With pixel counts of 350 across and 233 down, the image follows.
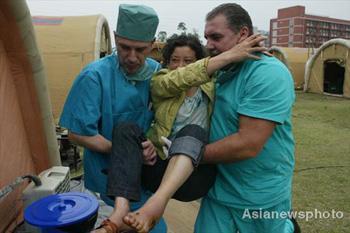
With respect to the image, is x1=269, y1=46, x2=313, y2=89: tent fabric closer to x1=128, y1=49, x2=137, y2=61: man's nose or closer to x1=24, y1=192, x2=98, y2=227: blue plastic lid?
x1=128, y1=49, x2=137, y2=61: man's nose

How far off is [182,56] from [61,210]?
137 centimetres

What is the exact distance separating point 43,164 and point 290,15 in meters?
65.5

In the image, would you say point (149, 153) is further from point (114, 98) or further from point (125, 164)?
point (114, 98)

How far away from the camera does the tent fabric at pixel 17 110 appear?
8.89 feet

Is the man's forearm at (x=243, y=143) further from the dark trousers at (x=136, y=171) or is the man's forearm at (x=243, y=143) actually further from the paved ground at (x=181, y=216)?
the paved ground at (x=181, y=216)

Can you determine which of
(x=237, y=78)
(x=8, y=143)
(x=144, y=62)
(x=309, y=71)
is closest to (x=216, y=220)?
(x=237, y=78)

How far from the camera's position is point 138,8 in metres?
2.29

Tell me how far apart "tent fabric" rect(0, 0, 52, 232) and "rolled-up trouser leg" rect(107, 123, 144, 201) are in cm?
113

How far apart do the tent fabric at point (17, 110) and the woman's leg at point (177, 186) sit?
1369 millimetres

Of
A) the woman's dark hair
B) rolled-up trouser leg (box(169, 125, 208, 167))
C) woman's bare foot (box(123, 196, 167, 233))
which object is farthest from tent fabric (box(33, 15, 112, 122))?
woman's bare foot (box(123, 196, 167, 233))

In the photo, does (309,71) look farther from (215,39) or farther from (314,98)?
(215,39)

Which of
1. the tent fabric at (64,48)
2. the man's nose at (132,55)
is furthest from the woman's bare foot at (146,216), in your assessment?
the tent fabric at (64,48)

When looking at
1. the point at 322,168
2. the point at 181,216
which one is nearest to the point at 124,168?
the point at 181,216

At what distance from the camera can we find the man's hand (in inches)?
84.4
